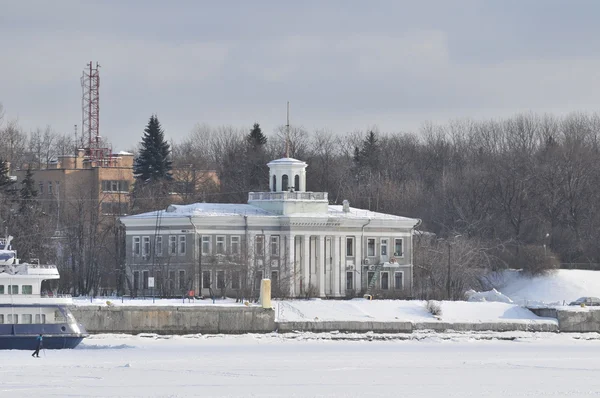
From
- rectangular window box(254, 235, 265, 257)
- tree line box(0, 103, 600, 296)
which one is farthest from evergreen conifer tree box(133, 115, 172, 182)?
rectangular window box(254, 235, 265, 257)

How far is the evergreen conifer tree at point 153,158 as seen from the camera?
376 feet

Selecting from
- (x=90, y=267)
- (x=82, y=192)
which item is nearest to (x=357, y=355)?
(x=90, y=267)

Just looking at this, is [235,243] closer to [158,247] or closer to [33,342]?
[158,247]

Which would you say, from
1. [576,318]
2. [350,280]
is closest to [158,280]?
[350,280]

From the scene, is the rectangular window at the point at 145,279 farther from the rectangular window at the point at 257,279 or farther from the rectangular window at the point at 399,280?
the rectangular window at the point at 399,280

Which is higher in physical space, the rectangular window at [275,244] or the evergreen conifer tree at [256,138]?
the evergreen conifer tree at [256,138]

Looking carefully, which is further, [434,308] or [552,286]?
[552,286]

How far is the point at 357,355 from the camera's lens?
60.1 meters

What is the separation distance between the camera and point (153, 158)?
11506 centimetres

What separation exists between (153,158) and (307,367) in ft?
206

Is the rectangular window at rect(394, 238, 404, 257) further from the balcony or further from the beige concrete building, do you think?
the beige concrete building

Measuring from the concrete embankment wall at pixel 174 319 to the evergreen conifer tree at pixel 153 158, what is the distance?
44115 mm

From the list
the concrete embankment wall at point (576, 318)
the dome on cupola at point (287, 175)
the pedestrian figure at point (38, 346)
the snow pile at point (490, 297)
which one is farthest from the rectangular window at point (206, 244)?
the pedestrian figure at point (38, 346)

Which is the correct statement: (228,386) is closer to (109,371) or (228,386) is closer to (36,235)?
(109,371)
